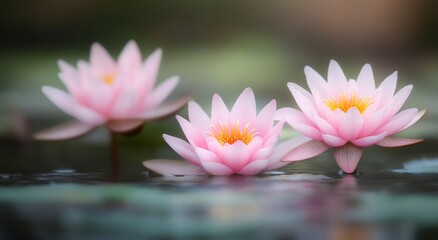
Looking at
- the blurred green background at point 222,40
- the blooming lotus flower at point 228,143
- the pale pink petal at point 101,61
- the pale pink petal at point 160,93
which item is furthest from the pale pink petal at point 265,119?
the blurred green background at point 222,40

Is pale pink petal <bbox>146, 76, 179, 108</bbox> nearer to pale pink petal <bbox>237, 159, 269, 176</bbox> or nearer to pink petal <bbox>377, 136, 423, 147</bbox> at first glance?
pale pink petal <bbox>237, 159, 269, 176</bbox>

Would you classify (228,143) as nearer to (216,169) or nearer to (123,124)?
(216,169)

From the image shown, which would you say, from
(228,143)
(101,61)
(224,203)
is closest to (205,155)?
(228,143)

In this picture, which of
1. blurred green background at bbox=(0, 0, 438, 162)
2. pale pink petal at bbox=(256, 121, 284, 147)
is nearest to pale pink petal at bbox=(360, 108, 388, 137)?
pale pink petal at bbox=(256, 121, 284, 147)

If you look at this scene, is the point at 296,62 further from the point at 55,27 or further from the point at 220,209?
the point at 220,209

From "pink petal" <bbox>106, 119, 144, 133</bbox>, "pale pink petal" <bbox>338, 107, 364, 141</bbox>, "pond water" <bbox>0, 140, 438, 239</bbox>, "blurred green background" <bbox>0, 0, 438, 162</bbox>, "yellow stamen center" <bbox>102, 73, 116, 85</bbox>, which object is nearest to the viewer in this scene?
"pond water" <bbox>0, 140, 438, 239</bbox>
